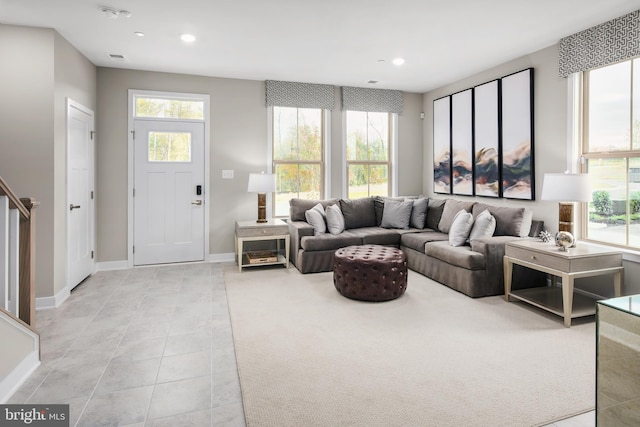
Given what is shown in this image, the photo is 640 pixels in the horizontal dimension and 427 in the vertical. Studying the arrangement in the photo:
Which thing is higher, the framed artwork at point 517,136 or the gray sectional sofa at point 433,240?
the framed artwork at point 517,136

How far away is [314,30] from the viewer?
11.7 feet

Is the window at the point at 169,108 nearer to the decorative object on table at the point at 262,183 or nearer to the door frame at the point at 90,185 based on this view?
the door frame at the point at 90,185

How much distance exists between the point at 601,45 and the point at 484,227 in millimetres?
1979

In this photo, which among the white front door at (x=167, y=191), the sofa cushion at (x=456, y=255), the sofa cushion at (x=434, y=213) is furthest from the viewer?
the sofa cushion at (x=434, y=213)

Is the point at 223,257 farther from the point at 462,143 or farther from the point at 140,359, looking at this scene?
the point at 462,143

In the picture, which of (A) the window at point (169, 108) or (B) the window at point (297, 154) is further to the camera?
(B) the window at point (297, 154)

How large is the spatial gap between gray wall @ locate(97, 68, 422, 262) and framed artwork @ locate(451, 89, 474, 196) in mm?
1687

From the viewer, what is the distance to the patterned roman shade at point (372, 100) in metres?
5.68

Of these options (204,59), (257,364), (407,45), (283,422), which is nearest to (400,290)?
(257,364)

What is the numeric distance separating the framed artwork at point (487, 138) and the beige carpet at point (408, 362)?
1.75 metres

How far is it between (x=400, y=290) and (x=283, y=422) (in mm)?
2116

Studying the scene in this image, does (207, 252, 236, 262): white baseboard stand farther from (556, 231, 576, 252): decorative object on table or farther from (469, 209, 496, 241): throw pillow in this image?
(556, 231, 576, 252): decorative object on table

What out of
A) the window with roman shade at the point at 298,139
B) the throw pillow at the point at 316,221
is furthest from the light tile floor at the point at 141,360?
the window with roman shade at the point at 298,139

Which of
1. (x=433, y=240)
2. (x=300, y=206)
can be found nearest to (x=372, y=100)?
(x=300, y=206)
